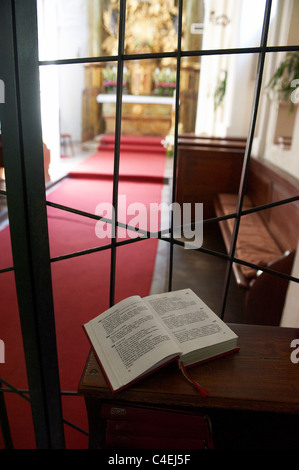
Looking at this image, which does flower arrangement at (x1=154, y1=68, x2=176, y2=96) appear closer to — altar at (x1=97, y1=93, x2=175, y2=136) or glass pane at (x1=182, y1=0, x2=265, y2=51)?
altar at (x1=97, y1=93, x2=175, y2=136)

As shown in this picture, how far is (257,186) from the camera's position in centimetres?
362

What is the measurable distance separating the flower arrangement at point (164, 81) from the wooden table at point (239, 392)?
27.7 feet

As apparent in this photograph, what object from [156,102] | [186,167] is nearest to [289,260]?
[186,167]

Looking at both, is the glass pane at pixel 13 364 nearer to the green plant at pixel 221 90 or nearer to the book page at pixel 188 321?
the book page at pixel 188 321

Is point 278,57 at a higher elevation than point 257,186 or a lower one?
higher

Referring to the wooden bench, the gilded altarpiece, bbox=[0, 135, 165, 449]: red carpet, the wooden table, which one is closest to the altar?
the gilded altarpiece

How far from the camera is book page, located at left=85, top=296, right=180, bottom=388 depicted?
2.45 feet

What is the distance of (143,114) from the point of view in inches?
336

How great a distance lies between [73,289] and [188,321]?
74.7 inches

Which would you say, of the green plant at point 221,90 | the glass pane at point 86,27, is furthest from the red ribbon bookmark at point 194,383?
the glass pane at point 86,27

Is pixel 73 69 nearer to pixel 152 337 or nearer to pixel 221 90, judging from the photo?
pixel 221 90

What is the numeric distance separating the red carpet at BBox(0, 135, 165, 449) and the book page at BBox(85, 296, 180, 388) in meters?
0.89

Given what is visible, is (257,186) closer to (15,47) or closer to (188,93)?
(15,47)
